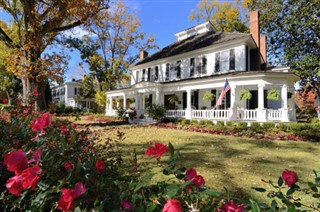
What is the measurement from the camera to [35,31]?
14328 mm

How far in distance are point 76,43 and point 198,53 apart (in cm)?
2336

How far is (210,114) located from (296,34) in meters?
17.4

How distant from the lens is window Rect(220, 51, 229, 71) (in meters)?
18.9

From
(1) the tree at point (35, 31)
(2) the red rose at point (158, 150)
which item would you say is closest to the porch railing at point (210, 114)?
(1) the tree at point (35, 31)

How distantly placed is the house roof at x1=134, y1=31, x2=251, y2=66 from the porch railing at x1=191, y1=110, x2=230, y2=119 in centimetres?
610

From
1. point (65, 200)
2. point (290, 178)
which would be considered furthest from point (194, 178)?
point (65, 200)

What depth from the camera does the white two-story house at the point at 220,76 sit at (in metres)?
15.4

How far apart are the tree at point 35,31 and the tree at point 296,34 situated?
21937mm

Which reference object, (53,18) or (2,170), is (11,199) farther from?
(53,18)

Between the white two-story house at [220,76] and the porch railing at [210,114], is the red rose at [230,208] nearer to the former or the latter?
the white two-story house at [220,76]

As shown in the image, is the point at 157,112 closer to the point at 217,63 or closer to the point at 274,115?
the point at 217,63

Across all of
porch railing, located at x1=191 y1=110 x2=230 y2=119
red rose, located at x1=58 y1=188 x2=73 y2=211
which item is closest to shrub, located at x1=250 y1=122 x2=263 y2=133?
porch railing, located at x1=191 y1=110 x2=230 y2=119

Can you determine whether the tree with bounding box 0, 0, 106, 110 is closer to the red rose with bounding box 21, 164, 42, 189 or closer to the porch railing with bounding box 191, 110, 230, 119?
the porch railing with bounding box 191, 110, 230, 119

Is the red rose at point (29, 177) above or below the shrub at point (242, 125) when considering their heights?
above
